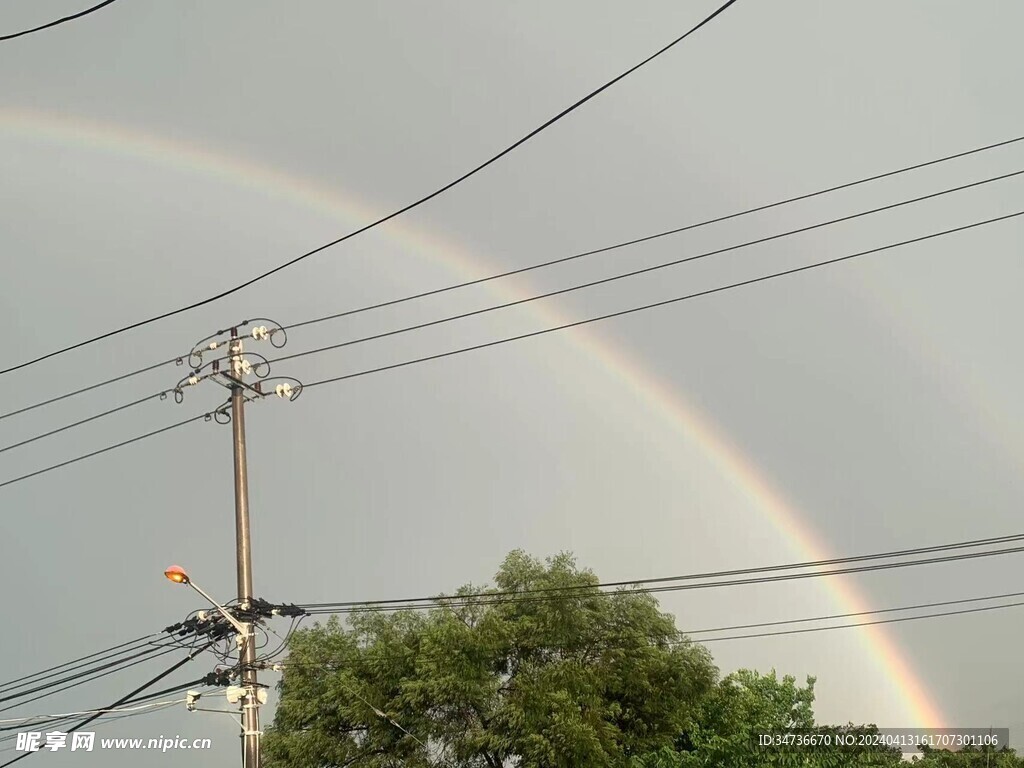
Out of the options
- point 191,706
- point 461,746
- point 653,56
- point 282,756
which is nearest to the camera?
point 653,56

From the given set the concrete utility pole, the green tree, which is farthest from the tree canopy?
the concrete utility pole

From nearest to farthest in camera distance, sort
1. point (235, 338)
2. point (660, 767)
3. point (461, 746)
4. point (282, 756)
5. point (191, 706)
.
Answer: point (191, 706) → point (235, 338) → point (660, 767) → point (461, 746) → point (282, 756)

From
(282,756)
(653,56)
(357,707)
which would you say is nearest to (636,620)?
(357,707)

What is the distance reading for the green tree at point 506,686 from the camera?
2559 centimetres

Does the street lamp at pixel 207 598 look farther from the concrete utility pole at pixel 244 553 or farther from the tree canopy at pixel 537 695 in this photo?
the tree canopy at pixel 537 695

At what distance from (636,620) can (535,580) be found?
330 centimetres

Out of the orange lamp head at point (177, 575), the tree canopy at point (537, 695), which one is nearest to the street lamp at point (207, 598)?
the orange lamp head at point (177, 575)

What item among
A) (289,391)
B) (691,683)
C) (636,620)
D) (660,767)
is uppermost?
(289,391)

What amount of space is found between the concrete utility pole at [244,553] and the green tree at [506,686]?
1151cm

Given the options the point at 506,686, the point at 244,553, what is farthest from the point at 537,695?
the point at 244,553

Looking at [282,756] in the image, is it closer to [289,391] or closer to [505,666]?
[505,666]

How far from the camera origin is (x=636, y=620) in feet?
92.3

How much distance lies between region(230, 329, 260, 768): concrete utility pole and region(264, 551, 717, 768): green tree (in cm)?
1151

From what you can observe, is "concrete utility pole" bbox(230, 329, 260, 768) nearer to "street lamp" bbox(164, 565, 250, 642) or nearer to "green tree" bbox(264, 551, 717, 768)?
"street lamp" bbox(164, 565, 250, 642)
